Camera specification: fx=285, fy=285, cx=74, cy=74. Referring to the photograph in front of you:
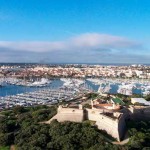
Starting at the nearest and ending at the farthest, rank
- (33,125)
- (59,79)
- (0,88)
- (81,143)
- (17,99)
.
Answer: (81,143), (33,125), (17,99), (0,88), (59,79)

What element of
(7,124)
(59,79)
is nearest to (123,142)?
(7,124)

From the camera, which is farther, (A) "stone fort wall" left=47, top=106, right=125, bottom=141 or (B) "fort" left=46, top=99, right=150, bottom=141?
(B) "fort" left=46, top=99, right=150, bottom=141

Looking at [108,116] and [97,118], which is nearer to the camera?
[108,116]

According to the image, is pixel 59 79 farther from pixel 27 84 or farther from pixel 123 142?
pixel 123 142

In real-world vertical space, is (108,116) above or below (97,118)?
above

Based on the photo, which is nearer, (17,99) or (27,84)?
(17,99)

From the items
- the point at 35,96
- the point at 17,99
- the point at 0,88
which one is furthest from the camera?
the point at 0,88

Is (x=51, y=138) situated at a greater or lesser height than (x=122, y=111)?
lesser

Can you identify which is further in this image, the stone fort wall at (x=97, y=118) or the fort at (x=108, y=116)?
the fort at (x=108, y=116)
